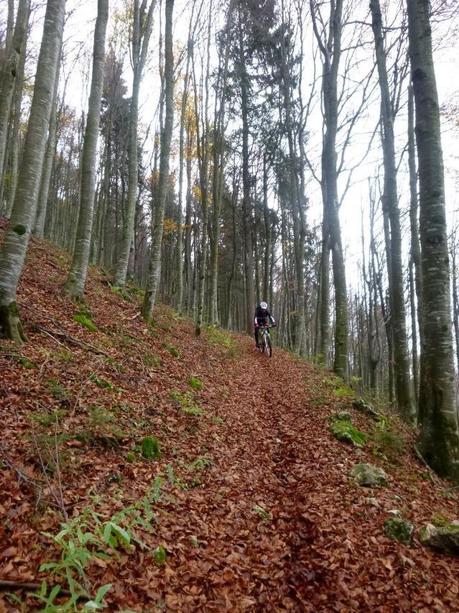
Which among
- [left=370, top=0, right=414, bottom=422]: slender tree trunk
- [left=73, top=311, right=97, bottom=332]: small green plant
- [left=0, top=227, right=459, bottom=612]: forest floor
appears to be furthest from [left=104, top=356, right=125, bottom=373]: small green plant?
[left=370, top=0, right=414, bottom=422]: slender tree trunk

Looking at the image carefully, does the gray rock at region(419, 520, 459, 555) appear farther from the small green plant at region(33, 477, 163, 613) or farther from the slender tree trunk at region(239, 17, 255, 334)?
the slender tree trunk at region(239, 17, 255, 334)

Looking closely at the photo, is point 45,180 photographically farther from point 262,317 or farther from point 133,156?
point 262,317

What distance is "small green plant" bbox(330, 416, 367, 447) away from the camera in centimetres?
571

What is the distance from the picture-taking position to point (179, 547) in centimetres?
319

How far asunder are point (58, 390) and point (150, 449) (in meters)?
1.45

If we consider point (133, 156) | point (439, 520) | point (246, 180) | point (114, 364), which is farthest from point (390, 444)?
point (246, 180)

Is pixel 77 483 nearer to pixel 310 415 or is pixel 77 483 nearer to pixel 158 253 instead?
pixel 310 415

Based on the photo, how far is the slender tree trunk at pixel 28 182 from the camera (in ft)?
18.0

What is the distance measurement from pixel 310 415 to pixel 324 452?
5.71ft

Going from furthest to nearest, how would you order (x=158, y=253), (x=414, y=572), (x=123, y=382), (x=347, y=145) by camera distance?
(x=347, y=145) → (x=158, y=253) → (x=123, y=382) → (x=414, y=572)

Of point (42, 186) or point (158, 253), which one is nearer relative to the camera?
point (158, 253)

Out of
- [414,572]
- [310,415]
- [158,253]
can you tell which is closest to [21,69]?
[158,253]

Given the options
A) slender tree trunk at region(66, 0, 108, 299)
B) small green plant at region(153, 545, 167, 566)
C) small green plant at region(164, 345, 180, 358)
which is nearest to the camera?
small green plant at region(153, 545, 167, 566)

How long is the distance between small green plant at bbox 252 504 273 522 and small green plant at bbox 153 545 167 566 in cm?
123
